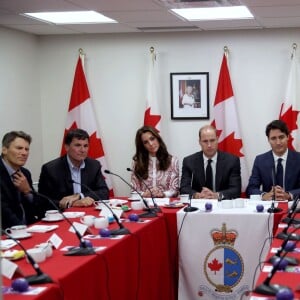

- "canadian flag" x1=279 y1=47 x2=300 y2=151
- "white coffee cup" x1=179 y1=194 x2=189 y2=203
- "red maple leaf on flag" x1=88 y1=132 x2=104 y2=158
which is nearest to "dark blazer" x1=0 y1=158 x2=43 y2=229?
"white coffee cup" x1=179 y1=194 x2=189 y2=203

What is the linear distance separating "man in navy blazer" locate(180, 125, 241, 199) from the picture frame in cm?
94

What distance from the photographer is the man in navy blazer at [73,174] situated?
5.05m

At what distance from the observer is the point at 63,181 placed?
5.07m

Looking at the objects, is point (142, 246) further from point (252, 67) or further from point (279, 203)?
point (252, 67)

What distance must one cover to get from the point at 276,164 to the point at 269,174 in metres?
0.11

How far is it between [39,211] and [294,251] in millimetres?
2505

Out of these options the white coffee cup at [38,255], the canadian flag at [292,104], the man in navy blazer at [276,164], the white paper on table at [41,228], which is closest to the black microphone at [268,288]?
the white coffee cup at [38,255]

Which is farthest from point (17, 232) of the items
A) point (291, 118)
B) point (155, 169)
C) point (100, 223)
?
point (291, 118)

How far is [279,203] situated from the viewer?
15.3 feet

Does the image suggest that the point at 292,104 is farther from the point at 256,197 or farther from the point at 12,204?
the point at 12,204

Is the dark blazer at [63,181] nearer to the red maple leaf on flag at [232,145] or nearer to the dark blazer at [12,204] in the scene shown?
the dark blazer at [12,204]

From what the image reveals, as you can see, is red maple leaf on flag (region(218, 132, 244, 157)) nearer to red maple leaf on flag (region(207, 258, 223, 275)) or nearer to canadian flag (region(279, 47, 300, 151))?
canadian flag (region(279, 47, 300, 151))

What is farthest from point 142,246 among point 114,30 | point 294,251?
point 114,30

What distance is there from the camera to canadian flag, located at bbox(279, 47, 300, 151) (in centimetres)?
596
